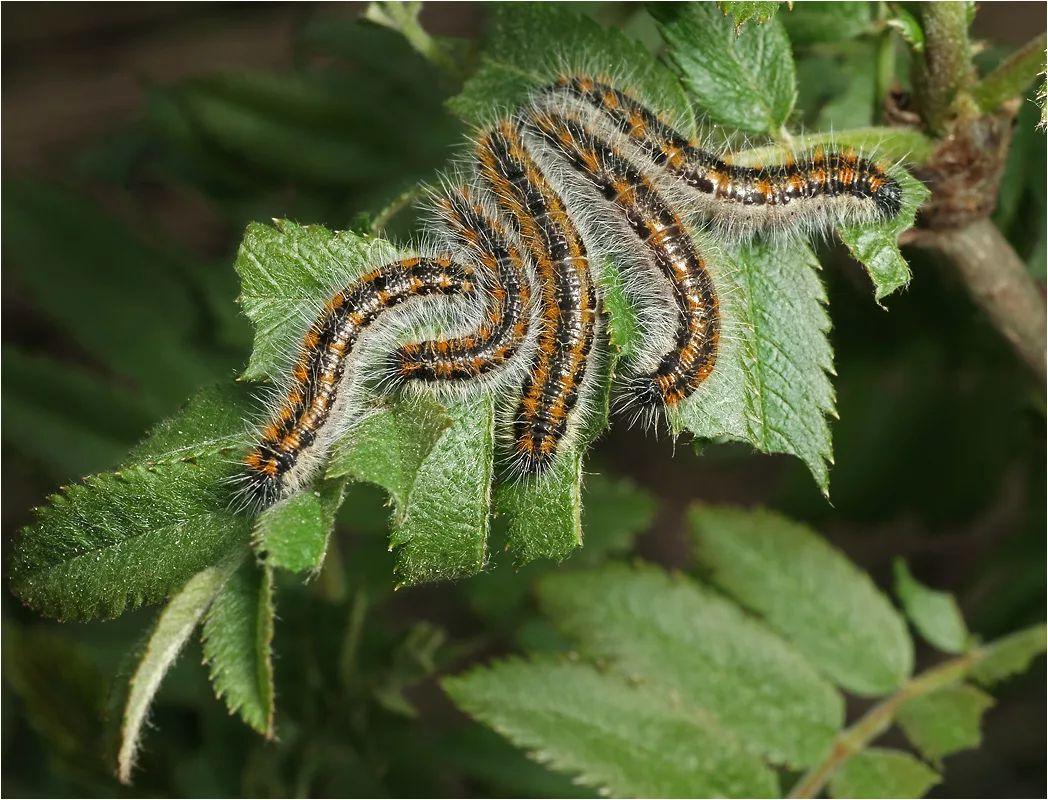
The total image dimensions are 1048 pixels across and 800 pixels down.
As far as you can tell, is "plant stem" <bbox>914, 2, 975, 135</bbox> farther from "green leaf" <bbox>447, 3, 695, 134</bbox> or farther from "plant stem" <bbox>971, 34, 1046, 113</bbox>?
"green leaf" <bbox>447, 3, 695, 134</bbox>

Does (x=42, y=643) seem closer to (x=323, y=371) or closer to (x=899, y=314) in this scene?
(x=323, y=371)

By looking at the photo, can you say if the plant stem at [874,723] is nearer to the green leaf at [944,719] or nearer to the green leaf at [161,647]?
the green leaf at [944,719]

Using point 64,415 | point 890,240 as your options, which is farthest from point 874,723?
point 64,415

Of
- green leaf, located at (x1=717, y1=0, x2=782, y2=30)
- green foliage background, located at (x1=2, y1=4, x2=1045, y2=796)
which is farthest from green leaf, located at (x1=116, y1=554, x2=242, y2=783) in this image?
green leaf, located at (x1=717, y1=0, x2=782, y2=30)

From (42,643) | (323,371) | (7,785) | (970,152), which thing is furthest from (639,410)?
(7,785)

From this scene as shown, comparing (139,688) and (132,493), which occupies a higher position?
(132,493)

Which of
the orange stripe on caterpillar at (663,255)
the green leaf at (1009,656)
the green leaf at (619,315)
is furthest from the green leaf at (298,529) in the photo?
the green leaf at (1009,656)
